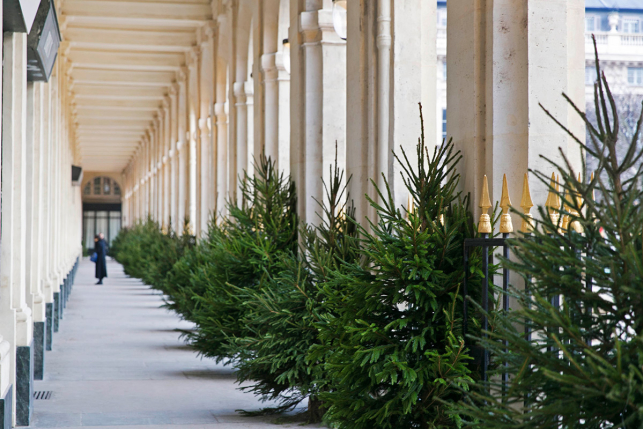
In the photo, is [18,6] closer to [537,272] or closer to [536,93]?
[536,93]

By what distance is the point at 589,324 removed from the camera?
2.74 meters

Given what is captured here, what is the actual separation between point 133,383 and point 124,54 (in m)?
18.5

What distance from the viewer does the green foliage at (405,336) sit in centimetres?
Answer: 469

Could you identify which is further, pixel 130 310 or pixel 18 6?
pixel 130 310

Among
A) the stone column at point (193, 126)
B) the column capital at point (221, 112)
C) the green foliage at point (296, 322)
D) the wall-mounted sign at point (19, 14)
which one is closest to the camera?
the wall-mounted sign at point (19, 14)

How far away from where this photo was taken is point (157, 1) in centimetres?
2094

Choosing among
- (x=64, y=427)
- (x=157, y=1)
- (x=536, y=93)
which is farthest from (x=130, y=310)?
(x=536, y=93)

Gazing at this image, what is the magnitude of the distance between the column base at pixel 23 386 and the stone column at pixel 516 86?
13.7ft

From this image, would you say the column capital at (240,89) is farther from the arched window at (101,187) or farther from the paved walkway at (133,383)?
the arched window at (101,187)

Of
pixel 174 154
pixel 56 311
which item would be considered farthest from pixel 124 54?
pixel 56 311

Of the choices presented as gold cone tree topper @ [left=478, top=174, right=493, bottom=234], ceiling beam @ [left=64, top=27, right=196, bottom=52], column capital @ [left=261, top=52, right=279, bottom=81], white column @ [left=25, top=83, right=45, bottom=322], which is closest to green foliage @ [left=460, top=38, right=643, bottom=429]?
gold cone tree topper @ [left=478, top=174, right=493, bottom=234]

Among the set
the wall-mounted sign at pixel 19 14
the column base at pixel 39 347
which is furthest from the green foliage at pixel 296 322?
the column base at pixel 39 347

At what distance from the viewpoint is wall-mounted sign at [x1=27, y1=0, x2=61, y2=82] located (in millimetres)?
7773

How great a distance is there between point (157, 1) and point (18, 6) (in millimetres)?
15046
